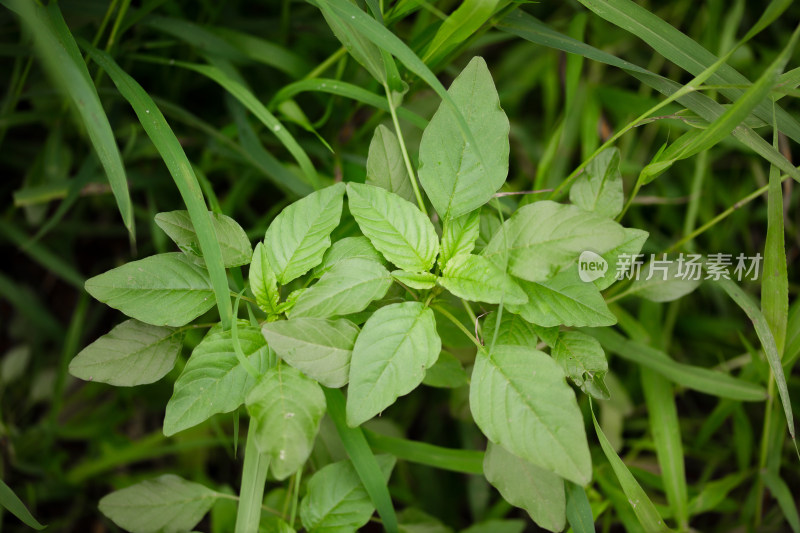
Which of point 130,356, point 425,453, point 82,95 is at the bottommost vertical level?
point 425,453

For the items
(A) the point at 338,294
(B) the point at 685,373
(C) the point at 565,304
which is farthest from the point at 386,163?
(B) the point at 685,373

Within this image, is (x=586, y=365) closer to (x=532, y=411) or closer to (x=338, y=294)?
(x=532, y=411)

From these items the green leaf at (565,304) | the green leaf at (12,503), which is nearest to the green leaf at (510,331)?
the green leaf at (565,304)

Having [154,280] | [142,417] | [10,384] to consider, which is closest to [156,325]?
[154,280]

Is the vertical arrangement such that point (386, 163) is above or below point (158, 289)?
above

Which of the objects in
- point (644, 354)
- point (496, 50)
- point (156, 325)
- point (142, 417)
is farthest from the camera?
point (496, 50)

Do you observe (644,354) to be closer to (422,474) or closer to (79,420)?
(422,474)
